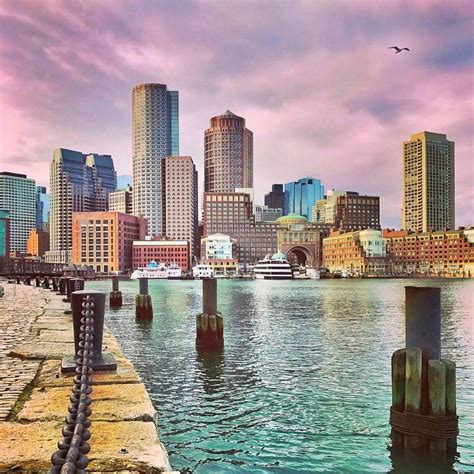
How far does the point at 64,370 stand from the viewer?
9.91m

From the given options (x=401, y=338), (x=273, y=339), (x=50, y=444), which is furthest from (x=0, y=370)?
(x=401, y=338)

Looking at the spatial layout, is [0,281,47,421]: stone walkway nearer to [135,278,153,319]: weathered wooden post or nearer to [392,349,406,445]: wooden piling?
[392,349,406,445]: wooden piling

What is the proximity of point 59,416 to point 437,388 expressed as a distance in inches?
301

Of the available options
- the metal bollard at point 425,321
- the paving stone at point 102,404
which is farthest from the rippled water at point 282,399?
the paving stone at point 102,404

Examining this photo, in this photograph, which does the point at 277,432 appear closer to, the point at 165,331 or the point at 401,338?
the point at 401,338

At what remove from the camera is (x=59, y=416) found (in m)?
7.17

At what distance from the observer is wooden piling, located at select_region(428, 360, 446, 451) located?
37.1 ft

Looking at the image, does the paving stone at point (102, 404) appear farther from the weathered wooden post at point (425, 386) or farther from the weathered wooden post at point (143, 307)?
the weathered wooden post at point (143, 307)

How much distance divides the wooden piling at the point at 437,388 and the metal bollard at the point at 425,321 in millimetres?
336

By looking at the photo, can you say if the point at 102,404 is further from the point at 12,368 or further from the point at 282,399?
the point at 282,399

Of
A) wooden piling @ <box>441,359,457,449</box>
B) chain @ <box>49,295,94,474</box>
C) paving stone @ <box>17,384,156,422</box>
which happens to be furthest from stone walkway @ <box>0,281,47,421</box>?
wooden piling @ <box>441,359,457,449</box>

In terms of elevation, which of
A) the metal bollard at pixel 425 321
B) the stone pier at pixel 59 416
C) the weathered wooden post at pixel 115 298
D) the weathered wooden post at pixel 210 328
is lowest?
the weathered wooden post at pixel 115 298

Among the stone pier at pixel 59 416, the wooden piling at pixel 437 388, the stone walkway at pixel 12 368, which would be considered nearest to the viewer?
the stone pier at pixel 59 416

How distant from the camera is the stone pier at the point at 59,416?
5.59 metres
